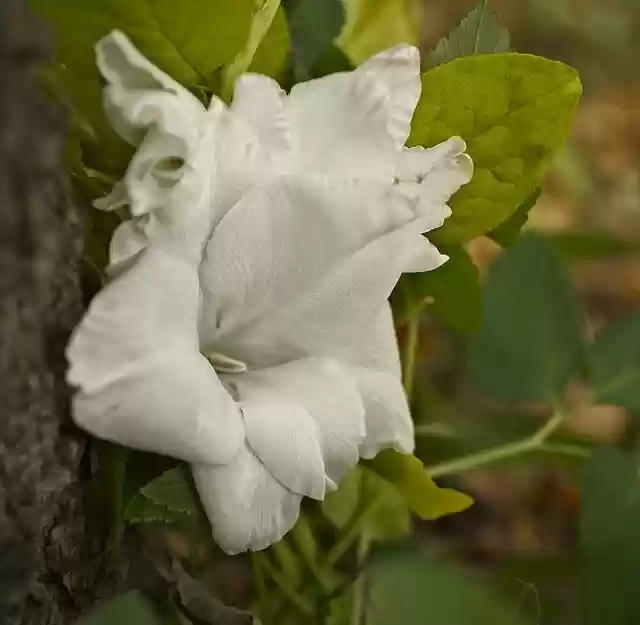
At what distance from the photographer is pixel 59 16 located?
0.65ft

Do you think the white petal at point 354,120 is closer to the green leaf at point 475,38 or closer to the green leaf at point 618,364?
the green leaf at point 475,38

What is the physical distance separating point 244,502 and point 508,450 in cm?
16

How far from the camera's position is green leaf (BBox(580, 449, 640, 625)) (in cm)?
27

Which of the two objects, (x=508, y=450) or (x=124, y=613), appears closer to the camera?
(x=124, y=613)

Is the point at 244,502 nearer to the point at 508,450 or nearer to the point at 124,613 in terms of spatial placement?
the point at 124,613

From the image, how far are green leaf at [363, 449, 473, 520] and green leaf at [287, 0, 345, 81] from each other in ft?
0.39

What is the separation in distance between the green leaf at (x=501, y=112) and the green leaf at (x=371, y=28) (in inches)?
1.5

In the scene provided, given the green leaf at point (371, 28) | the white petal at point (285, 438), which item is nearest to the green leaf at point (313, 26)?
the green leaf at point (371, 28)

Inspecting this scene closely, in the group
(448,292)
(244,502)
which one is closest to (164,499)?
(244,502)

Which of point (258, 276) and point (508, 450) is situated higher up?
point (258, 276)

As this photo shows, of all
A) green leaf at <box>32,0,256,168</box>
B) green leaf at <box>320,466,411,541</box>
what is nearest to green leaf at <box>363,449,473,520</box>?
green leaf at <box>320,466,411,541</box>

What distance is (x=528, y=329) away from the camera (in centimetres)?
35

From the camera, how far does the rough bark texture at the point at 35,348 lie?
20 cm

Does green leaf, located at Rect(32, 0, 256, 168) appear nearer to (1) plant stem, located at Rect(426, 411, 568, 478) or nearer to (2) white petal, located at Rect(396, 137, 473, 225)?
(2) white petal, located at Rect(396, 137, 473, 225)
